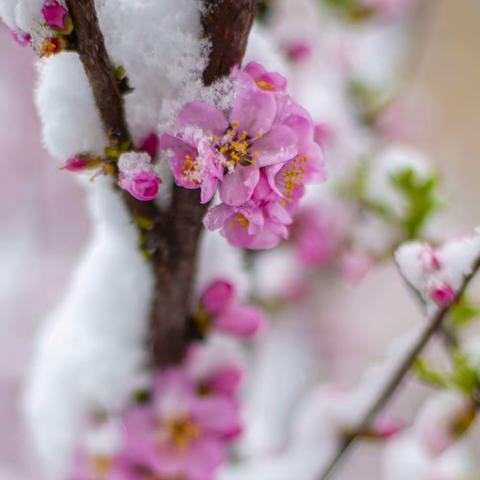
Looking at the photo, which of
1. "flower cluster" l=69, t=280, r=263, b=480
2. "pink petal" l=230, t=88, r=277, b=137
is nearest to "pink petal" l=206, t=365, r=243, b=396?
"flower cluster" l=69, t=280, r=263, b=480

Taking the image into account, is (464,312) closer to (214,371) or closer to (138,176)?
(214,371)

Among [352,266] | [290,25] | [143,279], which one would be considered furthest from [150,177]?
[290,25]

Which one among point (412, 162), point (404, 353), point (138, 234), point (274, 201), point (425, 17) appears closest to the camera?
point (274, 201)

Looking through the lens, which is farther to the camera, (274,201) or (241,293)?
(241,293)

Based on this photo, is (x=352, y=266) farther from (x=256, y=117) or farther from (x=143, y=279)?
(x=256, y=117)

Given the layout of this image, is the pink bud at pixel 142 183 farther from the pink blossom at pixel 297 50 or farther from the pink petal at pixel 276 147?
the pink blossom at pixel 297 50

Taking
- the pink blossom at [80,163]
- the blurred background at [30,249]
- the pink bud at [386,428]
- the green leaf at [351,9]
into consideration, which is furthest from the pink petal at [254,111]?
the blurred background at [30,249]
